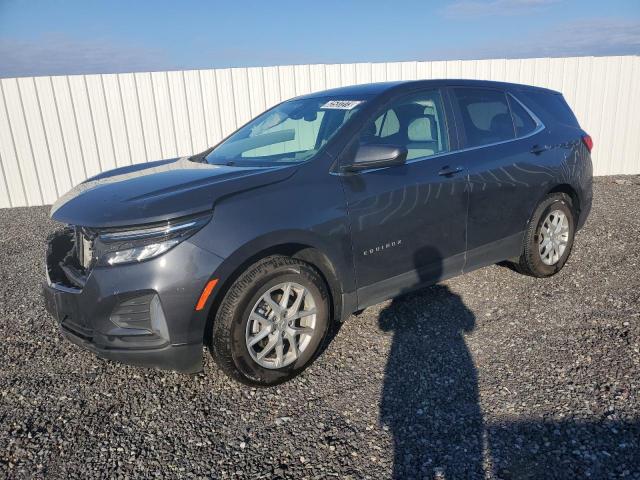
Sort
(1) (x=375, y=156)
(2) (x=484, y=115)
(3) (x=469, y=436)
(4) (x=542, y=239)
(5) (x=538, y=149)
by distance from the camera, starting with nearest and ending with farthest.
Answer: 1. (3) (x=469, y=436)
2. (1) (x=375, y=156)
3. (2) (x=484, y=115)
4. (5) (x=538, y=149)
5. (4) (x=542, y=239)

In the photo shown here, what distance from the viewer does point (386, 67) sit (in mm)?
8992

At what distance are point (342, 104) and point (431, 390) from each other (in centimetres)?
205

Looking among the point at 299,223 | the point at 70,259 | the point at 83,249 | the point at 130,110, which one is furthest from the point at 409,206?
the point at 130,110

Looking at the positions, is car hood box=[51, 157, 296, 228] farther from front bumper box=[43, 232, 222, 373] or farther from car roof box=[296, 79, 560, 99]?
car roof box=[296, 79, 560, 99]

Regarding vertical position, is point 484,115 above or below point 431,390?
above

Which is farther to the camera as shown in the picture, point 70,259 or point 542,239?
point 542,239

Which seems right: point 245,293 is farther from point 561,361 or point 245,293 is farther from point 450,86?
point 450,86

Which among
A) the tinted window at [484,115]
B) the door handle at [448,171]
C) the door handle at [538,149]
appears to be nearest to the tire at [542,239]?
the door handle at [538,149]

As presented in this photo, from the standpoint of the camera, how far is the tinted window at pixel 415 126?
10.6ft

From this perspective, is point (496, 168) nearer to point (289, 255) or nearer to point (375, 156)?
point (375, 156)

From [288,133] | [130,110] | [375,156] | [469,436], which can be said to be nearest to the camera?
[469,436]

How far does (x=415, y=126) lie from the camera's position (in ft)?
11.2

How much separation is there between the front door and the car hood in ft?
1.97

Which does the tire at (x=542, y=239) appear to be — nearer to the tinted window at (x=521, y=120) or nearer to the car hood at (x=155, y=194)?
the tinted window at (x=521, y=120)
